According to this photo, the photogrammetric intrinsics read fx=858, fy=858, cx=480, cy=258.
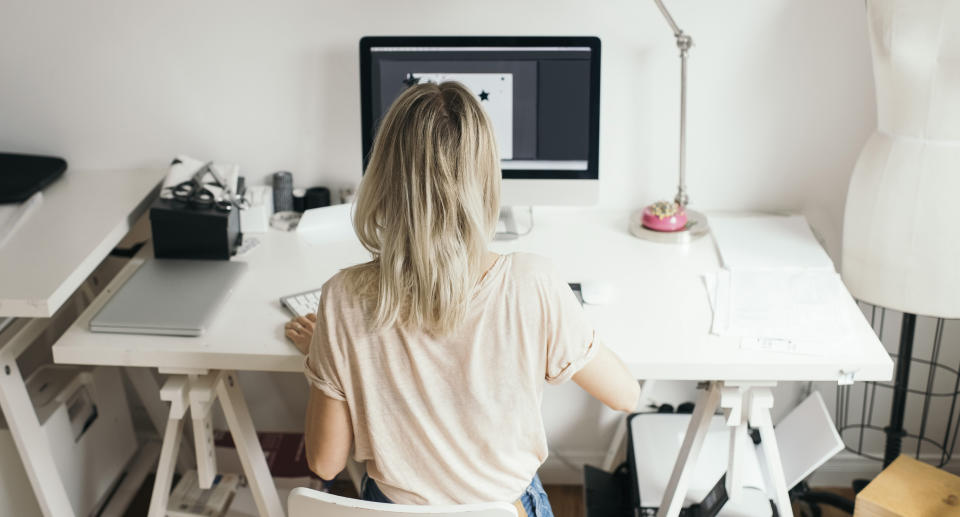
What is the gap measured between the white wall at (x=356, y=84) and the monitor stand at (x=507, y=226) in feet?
0.79

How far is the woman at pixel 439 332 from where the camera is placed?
43.4 inches

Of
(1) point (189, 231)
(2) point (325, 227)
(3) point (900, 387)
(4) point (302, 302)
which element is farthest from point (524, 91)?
(3) point (900, 387)

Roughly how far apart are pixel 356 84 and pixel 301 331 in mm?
705

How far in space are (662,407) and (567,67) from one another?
35.2 inches

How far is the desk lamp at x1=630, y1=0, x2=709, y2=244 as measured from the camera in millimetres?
1829

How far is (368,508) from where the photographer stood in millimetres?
1049

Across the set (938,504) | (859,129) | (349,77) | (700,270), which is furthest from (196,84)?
(938,504)

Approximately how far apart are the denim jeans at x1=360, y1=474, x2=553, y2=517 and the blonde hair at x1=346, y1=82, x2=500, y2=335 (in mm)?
364

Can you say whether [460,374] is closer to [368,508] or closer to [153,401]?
[368,508]

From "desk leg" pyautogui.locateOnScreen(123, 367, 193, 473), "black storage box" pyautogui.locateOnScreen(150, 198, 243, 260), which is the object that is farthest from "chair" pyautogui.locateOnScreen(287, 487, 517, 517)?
"desk leg" pyautogui.locateOnScreen(123, 367, 193, 473)

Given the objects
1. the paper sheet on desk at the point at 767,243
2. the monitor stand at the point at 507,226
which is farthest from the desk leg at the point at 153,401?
the paper sheet on desk at the point at 767,243

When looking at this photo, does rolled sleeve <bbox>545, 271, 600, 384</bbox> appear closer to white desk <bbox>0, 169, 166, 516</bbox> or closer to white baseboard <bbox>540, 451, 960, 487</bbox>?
white desk <bbox>0, 169, 166, 516</bbox>

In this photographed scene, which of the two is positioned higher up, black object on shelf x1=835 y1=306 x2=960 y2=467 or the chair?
the chair

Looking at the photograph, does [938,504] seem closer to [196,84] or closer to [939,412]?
[939,412]
